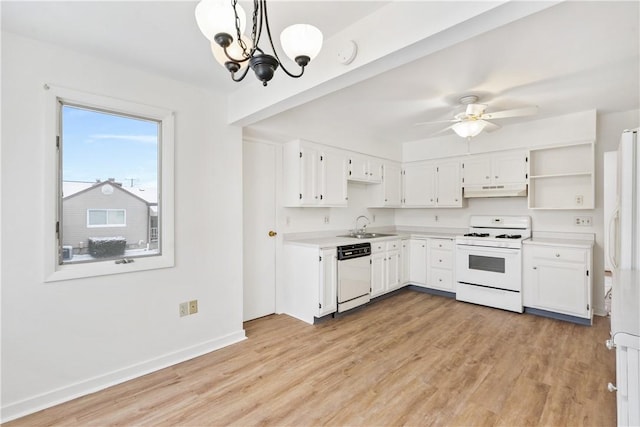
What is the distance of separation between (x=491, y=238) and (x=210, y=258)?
360 centimetres

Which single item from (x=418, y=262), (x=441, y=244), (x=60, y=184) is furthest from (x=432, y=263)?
(x=60, y=184)

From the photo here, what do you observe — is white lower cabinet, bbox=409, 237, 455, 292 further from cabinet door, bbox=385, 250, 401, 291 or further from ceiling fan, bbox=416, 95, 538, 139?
ceiling fan, bbox=416, 95, 538, 139

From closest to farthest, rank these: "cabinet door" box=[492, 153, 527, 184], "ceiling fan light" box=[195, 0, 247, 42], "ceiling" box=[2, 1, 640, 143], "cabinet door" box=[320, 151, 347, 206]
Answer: "ceiling fan light" box=[195, 0, 247, 42] → "ceiling" box=[2, 1, 640, 143] → "cabinet door" box=[320, 151, 347, 206] → "cabinet door" box=[492, 153, 527, 184]

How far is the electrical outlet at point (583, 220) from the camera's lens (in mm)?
3814

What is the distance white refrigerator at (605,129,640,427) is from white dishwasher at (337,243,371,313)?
2370mm

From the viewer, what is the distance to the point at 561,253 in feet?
11.8

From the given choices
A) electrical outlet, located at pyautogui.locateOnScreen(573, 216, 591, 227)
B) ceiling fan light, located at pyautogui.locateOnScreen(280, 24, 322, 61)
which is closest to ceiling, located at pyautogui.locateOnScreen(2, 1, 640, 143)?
ceiling fan light, located at pyautogui.locateOnScreen(280, 24, 322, 61)

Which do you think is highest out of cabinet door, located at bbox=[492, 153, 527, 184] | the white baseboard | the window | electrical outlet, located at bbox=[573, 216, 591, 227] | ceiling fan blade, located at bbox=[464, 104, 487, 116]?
ceiling fan blade, located at bbox=[464, 104, 487, 116]

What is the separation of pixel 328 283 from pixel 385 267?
3.96ft

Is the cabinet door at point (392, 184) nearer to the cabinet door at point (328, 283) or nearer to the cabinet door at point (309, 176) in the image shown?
the cabinet door at point (309, 176)

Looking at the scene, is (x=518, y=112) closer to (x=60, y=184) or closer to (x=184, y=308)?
(x=184, y=308)

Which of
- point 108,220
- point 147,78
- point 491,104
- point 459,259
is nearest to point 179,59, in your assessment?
point 147,78

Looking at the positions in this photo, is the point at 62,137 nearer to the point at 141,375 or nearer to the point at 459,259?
the point at 141,375

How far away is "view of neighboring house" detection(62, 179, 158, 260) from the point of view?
2240 millimetres
